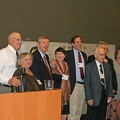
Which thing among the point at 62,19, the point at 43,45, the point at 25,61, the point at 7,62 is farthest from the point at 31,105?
the point at 62,19

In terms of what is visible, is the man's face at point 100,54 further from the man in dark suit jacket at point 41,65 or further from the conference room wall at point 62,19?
the conference room wall at point 62,19

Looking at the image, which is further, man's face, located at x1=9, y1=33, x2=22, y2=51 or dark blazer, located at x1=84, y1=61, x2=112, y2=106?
dark blazer, located at x1=84, y1=61, x2=112, y2=106

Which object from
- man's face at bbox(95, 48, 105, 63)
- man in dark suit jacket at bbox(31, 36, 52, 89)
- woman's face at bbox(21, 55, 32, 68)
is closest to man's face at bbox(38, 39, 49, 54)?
man in dark suit jacket at bbox(31, 36, 52, 89)

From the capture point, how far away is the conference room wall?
16.0 ft

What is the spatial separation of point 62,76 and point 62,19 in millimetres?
2065

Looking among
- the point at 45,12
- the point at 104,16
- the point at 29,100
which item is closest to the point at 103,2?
the point at 104,16

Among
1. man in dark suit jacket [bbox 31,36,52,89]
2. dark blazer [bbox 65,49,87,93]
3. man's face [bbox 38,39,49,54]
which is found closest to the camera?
man in dark suit jacket [bbox 31,36,52,89]

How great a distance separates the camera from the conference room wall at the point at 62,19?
16.0 feet

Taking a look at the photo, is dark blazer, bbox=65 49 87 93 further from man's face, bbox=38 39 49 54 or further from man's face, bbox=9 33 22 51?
man's face, bbox=9 33 22 51

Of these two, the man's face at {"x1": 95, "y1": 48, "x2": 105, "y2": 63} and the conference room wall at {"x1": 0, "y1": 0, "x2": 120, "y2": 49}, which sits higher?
the conference room wall at {"x1": 0, "y1": 0, "x2": 120, "y2": 49}

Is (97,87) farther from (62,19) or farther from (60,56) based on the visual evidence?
(62,19)

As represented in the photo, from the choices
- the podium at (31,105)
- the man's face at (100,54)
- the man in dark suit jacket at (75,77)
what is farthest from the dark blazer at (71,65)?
the podium at (31,105)

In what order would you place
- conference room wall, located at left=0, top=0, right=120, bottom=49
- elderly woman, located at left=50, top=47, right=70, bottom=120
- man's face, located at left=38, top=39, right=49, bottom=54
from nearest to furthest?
man's face, located at left=38, top=39, right=49, bottom=54
elderly woman, located at left=50, top=47, right=70, bottom=120
conference room wall, located at left=0, top=0, right=120, bottom=49

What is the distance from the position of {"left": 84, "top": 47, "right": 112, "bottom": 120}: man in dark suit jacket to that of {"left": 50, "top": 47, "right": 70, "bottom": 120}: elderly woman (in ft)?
1.07
